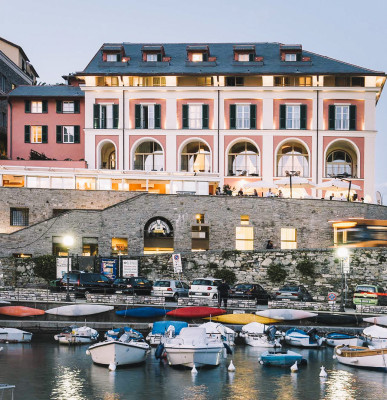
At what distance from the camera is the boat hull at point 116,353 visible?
112ft

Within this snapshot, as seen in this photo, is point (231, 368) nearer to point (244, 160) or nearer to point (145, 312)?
point (145, 312)

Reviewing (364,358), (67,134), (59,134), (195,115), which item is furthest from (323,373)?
(59,134)

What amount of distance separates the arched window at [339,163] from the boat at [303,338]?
32.8m

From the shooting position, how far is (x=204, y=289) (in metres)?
46.2

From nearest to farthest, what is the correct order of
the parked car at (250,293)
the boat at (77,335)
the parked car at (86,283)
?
1. the boat at (77,335)
2. the parked car at (250,293)
3. the parked car at (86,283)

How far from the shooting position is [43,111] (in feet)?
247

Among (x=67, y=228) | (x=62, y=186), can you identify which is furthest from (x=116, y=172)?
(x=67, y=228)

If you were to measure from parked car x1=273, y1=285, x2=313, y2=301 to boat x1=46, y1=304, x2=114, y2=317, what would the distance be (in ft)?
33.5

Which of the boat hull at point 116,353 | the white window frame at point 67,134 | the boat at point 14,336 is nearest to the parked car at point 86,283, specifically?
the boat at point 14,336

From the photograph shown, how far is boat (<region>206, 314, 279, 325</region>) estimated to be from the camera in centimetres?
4150

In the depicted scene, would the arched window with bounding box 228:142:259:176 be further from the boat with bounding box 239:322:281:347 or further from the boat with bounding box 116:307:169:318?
the boat with bounding box 239:322:281:347

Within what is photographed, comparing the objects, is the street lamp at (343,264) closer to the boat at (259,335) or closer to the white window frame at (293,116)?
the boat at (259,335)

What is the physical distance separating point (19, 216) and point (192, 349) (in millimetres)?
27821

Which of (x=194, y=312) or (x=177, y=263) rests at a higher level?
(x=177, y=263)
